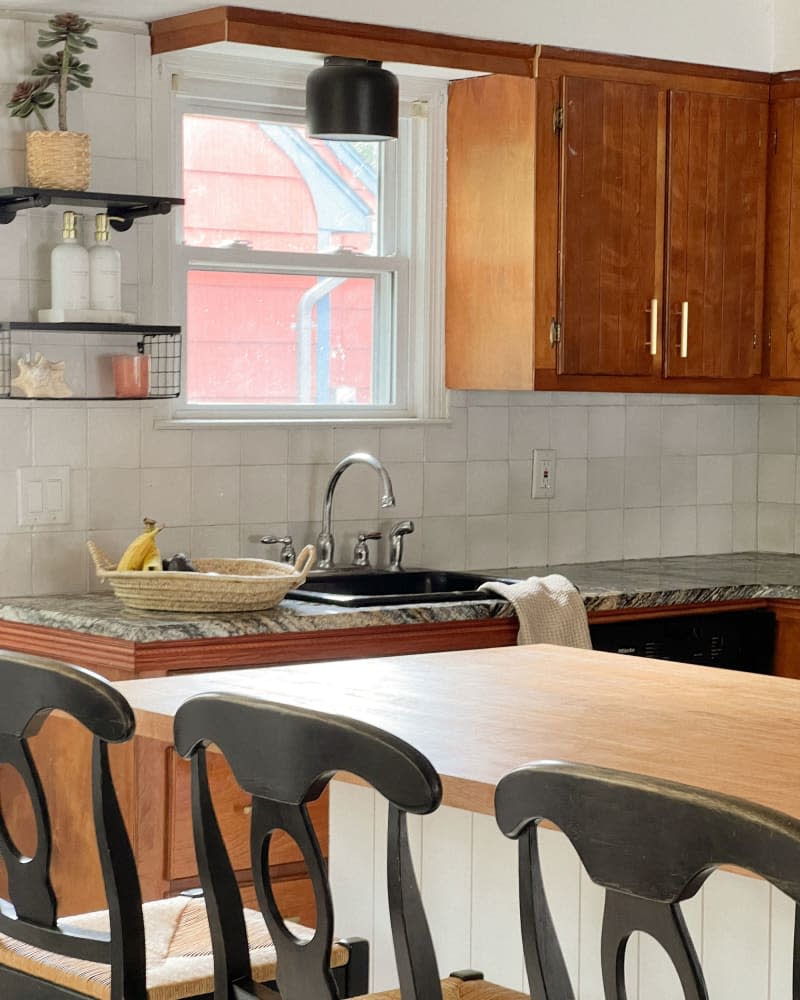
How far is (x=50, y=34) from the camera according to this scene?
151 inches

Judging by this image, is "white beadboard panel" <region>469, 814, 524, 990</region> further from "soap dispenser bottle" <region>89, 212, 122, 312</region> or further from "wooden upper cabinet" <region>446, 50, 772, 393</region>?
"wooden upper cabinet" <region>446, 50, 772, 393</region>

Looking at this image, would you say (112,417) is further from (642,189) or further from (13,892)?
(13,892)

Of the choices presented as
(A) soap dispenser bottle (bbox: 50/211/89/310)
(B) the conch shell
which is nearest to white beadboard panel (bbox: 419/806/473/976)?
(B) the conch shell

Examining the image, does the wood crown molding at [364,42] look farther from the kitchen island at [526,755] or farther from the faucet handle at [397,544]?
the kitchen island at [526,755]

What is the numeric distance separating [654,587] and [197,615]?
50.1 inches

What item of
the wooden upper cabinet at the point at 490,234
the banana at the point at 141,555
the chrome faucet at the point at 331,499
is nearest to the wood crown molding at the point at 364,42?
the wooden upper cabinet at the point at 490,234

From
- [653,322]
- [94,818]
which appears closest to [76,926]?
[94,818]

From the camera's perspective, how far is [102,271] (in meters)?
3.91

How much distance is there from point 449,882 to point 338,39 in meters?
2.27

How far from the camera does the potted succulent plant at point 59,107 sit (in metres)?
3.81

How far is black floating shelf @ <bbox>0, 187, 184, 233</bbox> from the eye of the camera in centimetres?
376

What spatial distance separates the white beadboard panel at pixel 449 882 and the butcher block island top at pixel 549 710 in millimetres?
176

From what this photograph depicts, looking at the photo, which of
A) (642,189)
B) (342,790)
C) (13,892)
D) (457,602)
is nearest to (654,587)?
(457,602)

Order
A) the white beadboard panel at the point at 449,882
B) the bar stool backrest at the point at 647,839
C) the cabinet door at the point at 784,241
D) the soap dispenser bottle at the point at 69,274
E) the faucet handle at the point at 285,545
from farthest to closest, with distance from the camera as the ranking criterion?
the cabinet door at the point at 784,241 < the faucet handle at the point at 285,545 < the soap dispenser bottle at the point at 69,274 < the white beadboard panel at the point at 449,882 < the bar stool backrest at the point at 647,839
